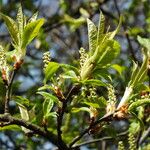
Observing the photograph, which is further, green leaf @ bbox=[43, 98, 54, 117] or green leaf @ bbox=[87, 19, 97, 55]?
green leaf @ bbox=[43, 98, 54, 117]

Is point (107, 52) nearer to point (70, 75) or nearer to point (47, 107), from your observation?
point (70, 75)

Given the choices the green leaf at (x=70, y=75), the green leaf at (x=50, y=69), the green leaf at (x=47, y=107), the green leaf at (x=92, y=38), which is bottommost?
the green leaf at (x=47, y=107)

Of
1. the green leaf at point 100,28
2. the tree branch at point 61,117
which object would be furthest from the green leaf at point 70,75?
the green leaf at point 100,28

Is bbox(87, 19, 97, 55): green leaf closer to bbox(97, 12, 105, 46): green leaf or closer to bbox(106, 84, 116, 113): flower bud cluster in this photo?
bbox(97, 12, 105, 46): green leaf

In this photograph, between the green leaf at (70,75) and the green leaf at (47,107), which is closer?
the green leaf at (70,75)

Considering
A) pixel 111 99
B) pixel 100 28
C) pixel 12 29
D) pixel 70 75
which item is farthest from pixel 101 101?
pixel 12 29

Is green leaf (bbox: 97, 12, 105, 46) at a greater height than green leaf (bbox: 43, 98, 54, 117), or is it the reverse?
green leaf (bbox: 97, 12, 105, 46)

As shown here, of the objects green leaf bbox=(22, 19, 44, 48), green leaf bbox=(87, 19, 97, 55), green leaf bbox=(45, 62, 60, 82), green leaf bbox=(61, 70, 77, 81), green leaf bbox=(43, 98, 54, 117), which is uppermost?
green leaf bbox=(22, 19, 44, 48)

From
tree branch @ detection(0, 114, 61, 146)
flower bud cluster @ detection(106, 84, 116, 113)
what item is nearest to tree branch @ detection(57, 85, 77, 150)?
tree branch @ detection(0, 114, 61, 146)

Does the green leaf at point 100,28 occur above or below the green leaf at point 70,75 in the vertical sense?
above

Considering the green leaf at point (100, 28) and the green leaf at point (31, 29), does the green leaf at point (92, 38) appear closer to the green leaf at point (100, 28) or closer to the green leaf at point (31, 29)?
the green leaf at point (100, 28)

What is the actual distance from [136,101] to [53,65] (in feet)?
1.07

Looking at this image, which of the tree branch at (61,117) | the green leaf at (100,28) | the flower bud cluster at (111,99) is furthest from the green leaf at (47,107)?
the green leaf at (100,28)

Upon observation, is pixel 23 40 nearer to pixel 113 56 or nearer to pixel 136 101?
pixel 113 56
